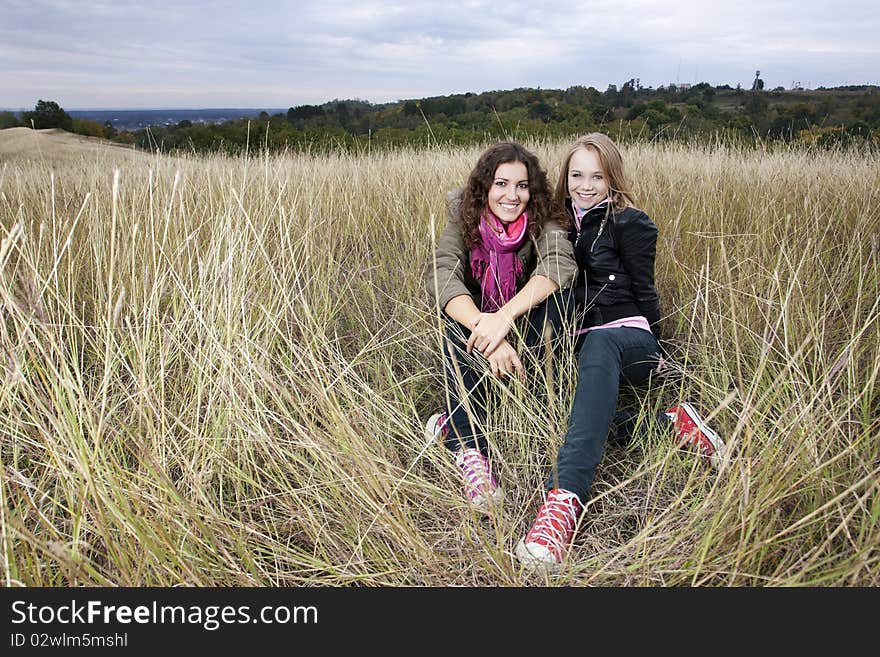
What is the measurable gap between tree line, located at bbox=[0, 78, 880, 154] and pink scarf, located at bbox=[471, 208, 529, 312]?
4.65 m

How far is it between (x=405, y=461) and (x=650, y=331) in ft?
3.05

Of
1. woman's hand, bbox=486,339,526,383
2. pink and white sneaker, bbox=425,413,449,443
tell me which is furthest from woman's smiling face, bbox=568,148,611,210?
pink and white sneaker, bbox=425,413,449,443

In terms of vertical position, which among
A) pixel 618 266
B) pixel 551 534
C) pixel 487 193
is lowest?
pixel 551 534

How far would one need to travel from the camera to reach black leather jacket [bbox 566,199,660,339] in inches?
76.0

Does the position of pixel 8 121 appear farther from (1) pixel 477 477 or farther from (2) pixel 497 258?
(1) pixel 477 477

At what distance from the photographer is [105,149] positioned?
236 inches

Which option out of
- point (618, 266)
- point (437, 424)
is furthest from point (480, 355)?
point (618, 266)

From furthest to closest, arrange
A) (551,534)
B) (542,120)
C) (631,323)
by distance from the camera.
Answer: (542,120) < (631,323) < (551,534)

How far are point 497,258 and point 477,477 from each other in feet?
2.77

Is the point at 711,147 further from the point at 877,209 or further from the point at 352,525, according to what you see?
the point at 352,525

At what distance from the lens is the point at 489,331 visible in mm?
1804

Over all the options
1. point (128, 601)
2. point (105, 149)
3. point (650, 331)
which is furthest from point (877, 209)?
point (105, 149)

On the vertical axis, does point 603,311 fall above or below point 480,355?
above

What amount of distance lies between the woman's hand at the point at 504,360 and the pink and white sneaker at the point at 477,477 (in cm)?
28
